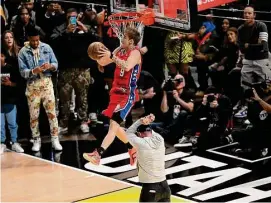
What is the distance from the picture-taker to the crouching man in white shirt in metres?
5.92

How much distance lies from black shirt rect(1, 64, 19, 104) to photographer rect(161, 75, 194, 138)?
2295 mm

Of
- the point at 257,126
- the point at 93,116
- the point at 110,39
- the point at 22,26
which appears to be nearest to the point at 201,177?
the point at 257,126

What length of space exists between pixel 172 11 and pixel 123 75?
0.61 metres

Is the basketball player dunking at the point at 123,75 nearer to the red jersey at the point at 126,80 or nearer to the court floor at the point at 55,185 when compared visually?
the red jersey at the point at 126,80

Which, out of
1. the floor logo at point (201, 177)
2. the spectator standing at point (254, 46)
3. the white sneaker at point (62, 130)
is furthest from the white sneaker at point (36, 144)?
the spectator standing at point (254, 46)

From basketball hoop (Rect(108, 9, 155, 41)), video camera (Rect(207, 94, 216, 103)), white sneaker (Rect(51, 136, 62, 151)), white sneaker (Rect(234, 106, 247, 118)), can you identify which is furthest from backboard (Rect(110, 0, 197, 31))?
white sneaker (Rect(234, 106, 247, 118))

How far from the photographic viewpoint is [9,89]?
35.4ft

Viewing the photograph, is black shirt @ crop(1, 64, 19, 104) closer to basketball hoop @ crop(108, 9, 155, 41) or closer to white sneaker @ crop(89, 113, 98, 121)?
white sneaker @ crop(89, 113, 98, 121)

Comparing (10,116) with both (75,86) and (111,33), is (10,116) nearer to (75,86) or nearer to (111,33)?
Answer: (75,86)

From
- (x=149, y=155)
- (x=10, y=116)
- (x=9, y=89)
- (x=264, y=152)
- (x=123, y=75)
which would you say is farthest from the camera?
(x=10, y=116)

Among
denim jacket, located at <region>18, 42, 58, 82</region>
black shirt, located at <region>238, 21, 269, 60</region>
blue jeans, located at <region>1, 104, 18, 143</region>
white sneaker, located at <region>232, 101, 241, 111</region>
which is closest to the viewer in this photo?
black shirt, located at <region>238, 21, 269, 60</region>

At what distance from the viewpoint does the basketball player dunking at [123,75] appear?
5.30m

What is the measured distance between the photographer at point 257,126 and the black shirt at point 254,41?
902 mm

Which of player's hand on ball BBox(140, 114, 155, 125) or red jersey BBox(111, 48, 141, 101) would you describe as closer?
red jersey BBox(111, 48, 141, 101)
